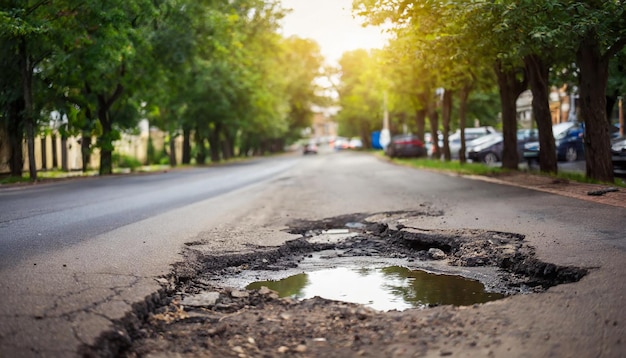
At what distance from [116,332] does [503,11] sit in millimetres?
10634

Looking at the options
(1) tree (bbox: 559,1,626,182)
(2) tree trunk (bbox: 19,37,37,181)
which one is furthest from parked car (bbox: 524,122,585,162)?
(2) tree trunk (bbox: 19,37,37,181)

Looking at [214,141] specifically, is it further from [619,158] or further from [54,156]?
[619,158]

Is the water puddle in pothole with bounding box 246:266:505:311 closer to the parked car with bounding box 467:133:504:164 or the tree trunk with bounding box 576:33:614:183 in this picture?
the tree trunk with bounding box 576:33:614:183

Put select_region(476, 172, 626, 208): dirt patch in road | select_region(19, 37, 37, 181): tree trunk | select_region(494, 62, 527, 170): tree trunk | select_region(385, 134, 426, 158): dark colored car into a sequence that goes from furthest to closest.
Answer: select_region(385, 134, 426, 158): dark colored car
select_region(19, 37, 37, 181): tree trunk
select_region(494, 62, 527, 170): tree trunk
select_region(476, 172, 626, 208): dirt patch in road

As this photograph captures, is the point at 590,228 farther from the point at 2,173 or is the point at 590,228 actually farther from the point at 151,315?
the point at 2,173

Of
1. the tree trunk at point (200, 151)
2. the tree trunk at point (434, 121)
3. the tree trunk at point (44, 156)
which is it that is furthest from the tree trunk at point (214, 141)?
the tree trunk at point (434, 121)

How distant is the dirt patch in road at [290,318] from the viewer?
4.17 m

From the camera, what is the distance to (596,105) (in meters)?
14.8

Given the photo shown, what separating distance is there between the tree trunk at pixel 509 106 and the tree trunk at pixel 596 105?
17.4 feet

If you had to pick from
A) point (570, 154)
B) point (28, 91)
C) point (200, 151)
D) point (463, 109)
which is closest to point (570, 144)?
point (570, 154)

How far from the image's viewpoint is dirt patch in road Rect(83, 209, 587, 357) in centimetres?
417

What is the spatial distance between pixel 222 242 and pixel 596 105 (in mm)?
10286

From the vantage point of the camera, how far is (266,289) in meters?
5.82

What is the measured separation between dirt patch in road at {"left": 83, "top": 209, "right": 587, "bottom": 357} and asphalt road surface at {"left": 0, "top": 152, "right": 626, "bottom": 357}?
0.20 m
